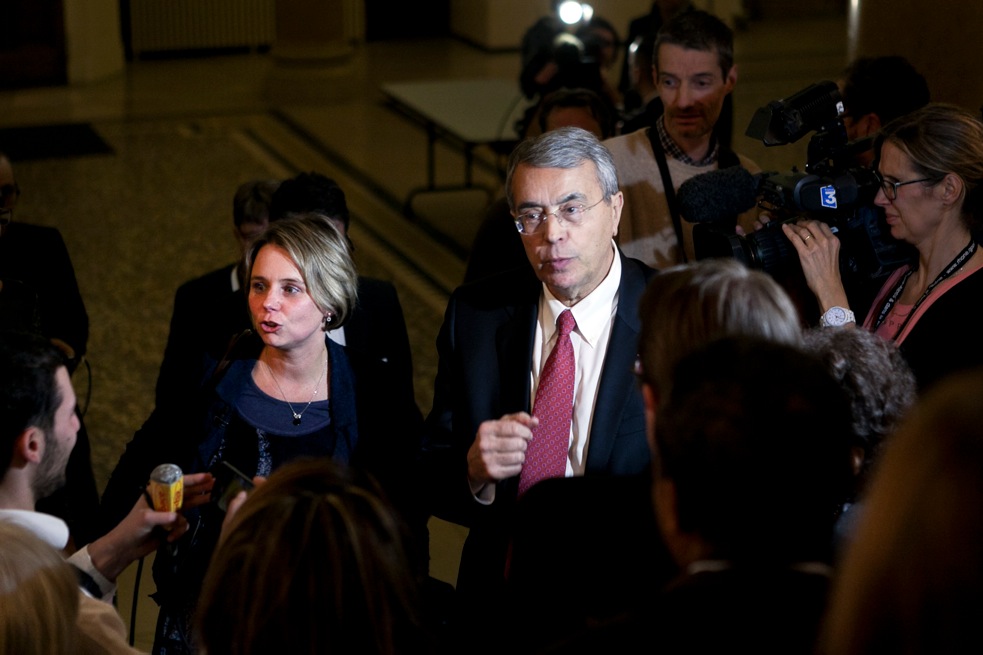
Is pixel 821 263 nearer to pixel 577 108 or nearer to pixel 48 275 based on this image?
pixel 577 108

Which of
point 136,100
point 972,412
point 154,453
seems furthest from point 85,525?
point 136,100

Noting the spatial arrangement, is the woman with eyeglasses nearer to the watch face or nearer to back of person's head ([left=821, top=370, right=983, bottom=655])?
the watch face

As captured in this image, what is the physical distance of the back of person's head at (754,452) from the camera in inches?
58.6

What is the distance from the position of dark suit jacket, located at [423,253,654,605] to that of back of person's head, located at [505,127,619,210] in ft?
0.60

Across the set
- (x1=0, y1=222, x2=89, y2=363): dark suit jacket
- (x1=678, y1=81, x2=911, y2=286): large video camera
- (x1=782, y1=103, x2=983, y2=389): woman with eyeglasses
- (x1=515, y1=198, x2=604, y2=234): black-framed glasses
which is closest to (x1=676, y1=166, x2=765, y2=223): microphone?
(x1=678, y1=81, x2=911, y2=286): large video camera

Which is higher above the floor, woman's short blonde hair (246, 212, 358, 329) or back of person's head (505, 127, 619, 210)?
back of person's head (505, 127, 619, 210)

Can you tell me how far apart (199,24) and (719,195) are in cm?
1160

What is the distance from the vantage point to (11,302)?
3381 mm

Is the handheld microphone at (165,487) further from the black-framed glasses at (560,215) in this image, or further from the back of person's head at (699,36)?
the back of person's head at (699,36)

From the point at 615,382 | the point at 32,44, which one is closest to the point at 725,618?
the point at 615,382

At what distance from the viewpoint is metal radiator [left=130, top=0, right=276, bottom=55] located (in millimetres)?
13430

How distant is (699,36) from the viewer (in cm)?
374

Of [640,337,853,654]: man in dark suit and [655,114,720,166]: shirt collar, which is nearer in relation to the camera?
[640,337,853,654]: man in dark suit

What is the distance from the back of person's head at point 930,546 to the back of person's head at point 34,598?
1.08 m
